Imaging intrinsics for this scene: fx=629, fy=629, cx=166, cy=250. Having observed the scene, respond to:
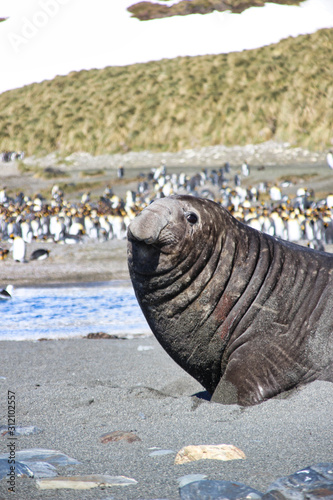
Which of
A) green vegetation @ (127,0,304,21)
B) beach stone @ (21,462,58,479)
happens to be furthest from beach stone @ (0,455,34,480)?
green vegetation @ (127,0,304,21)

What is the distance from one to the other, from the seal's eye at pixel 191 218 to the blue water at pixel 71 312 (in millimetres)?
4421

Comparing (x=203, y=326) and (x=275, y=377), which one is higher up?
(x=203, y=326)

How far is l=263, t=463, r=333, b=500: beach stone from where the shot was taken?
231 centimetres

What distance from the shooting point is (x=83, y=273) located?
14.0m

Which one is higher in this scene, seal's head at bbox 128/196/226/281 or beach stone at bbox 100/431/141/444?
seal's head at bbox 128/196/226/281

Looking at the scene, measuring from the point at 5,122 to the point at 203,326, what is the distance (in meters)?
39.3

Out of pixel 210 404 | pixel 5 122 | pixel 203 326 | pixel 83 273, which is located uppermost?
pixel 5 122

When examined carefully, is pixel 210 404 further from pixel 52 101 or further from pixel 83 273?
pixel 52 101

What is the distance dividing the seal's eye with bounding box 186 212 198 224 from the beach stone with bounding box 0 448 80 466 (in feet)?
5.54

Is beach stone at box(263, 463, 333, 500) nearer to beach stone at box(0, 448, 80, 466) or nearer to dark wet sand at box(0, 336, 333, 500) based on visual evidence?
dark wet sand at box(0, 336, 333, 500)

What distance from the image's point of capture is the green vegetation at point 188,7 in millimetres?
57281

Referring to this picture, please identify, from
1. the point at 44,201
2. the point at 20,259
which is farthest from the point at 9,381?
the point at 44,201

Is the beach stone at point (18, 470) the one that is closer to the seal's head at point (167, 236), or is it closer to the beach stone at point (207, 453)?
the beach stone at point (207, 453)

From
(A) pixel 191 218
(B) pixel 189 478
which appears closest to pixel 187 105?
(A) pixel 191 218
